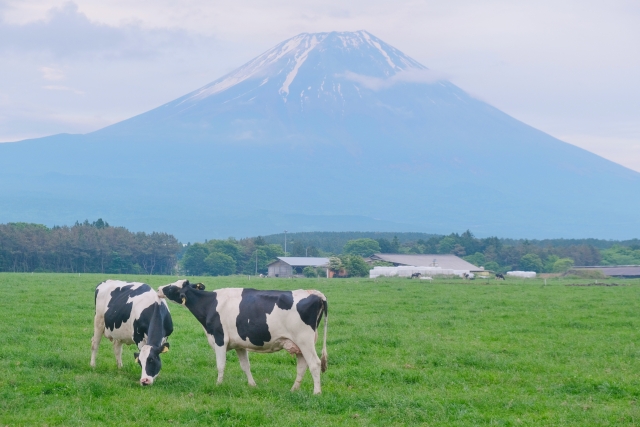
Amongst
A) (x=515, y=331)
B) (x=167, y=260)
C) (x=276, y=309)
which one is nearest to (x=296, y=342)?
(x=276, y=309)

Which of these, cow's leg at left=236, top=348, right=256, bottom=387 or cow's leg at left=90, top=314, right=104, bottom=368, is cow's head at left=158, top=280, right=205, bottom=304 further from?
cow's leg at left=90, top=314, right=104, bottom=368

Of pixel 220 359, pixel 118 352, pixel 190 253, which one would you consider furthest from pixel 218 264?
pixel 220 359

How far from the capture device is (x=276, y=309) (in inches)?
471

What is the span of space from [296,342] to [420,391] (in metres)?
1.98

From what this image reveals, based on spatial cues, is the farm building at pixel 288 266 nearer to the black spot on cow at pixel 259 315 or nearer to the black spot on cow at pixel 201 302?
the black spot on cow at pixel 201 302

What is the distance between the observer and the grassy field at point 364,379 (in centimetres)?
1004

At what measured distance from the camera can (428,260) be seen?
99.0 meters

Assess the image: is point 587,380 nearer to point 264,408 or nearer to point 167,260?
point 264,408

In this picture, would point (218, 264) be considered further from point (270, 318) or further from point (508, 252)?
point (270, 318)

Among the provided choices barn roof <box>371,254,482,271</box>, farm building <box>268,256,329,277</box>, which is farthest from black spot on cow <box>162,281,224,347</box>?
barn roof <box>371,254,482,271</box>

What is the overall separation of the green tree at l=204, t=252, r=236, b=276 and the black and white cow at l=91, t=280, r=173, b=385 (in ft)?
256

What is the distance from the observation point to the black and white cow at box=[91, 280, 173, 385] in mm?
11984

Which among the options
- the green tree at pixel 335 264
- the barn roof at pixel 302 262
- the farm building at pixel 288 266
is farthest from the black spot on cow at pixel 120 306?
the barn roof at pixel 302 262

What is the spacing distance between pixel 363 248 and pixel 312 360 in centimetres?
9617
